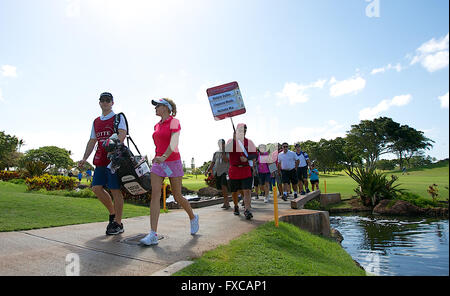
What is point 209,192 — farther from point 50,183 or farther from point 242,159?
point 242,159

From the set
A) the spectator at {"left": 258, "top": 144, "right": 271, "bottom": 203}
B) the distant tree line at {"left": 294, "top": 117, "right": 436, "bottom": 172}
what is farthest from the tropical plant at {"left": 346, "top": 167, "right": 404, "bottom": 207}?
the distant tree line at {"left": 294, "top": 117, "right": 436, "bottom": 172}

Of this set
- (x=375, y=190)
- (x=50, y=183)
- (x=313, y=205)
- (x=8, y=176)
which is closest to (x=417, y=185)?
(x=375, y=190)

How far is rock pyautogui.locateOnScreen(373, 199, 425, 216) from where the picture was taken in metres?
11.8

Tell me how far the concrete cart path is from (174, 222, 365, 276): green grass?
0.26 m

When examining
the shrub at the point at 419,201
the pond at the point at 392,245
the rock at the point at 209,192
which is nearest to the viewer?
the pond at the point at 392,245

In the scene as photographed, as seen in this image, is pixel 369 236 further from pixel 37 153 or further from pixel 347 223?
pixel 37 153

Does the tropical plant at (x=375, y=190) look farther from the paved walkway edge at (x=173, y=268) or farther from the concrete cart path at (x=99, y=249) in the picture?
the paved walkway edge at (x=173, y=268)

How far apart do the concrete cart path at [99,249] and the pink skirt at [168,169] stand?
957 millimetres

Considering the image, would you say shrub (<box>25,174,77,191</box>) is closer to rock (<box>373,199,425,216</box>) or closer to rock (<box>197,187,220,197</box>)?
rock (<box>197,187,220,197</box>)

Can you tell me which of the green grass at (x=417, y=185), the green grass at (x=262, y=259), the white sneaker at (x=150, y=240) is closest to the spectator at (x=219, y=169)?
the green grass at (x=262, y=259)

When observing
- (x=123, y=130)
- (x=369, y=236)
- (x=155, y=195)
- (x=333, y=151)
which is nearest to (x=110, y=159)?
(x=123, y=130)

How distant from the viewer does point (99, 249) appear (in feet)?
11.2

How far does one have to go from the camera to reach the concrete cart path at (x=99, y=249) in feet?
8.96

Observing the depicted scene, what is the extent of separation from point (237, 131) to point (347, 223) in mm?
7830
